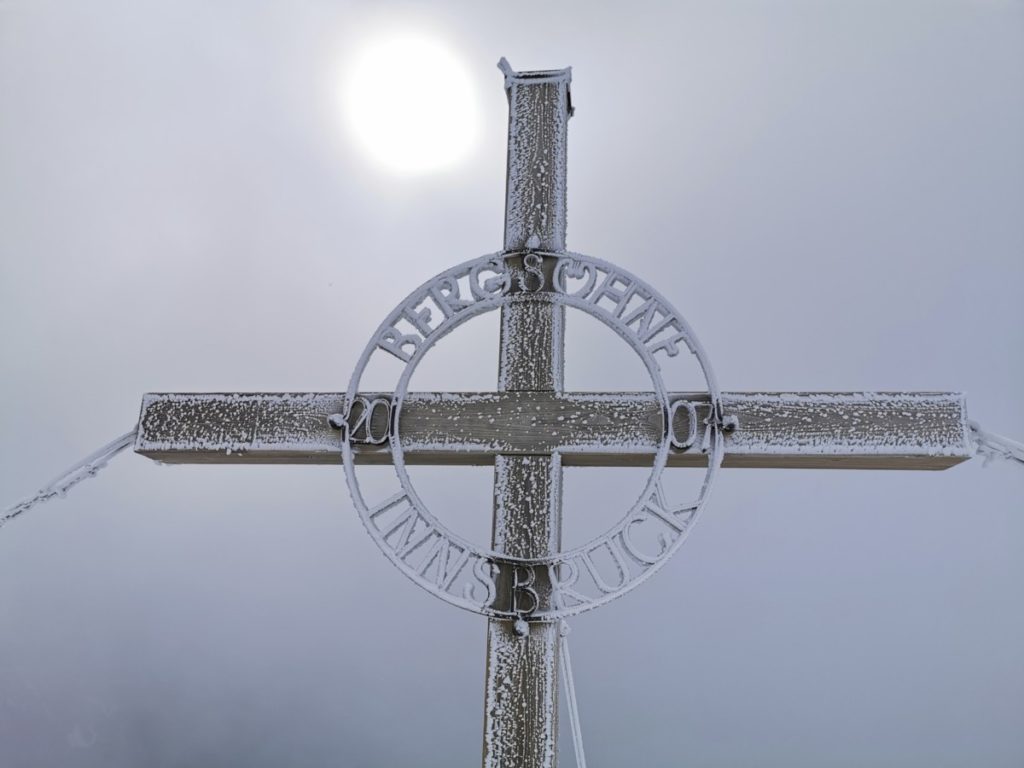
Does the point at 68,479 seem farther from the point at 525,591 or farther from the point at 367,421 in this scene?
the point at 525,591

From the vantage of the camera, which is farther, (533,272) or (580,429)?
(533,272)

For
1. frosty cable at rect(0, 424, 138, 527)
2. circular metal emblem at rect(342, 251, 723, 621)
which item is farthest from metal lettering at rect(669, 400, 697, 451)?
frosty cable at rect(0, 424, 138, 527)

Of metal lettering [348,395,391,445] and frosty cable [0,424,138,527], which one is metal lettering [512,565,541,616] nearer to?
metal lettering [348,395,391,445]

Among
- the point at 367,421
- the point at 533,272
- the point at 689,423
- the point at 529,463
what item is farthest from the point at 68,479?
the point at 689,423

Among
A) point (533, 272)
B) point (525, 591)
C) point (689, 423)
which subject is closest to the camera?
point (525, 591)

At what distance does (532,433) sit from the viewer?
7.08ft

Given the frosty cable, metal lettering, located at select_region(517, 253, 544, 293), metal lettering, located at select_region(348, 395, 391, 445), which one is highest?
metal lettering, located at select_region(517, 253, 544, 293)

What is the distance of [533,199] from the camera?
2.37 metres

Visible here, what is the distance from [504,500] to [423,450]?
0.26 metres

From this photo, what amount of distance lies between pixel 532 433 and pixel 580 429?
125mm

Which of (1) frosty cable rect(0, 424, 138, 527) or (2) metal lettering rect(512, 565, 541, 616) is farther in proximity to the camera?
(1) frosty cable rect(0, 424, 138, 527)

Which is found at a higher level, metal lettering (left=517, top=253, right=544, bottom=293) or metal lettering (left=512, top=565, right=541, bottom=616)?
metal lettering (left=517, top=253, right=544, bottom=293)

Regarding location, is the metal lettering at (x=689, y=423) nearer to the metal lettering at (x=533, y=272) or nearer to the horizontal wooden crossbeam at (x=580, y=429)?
the horizontal wooden crossbeam at (x=580, y=429)

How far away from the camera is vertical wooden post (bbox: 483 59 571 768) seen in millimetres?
1963
